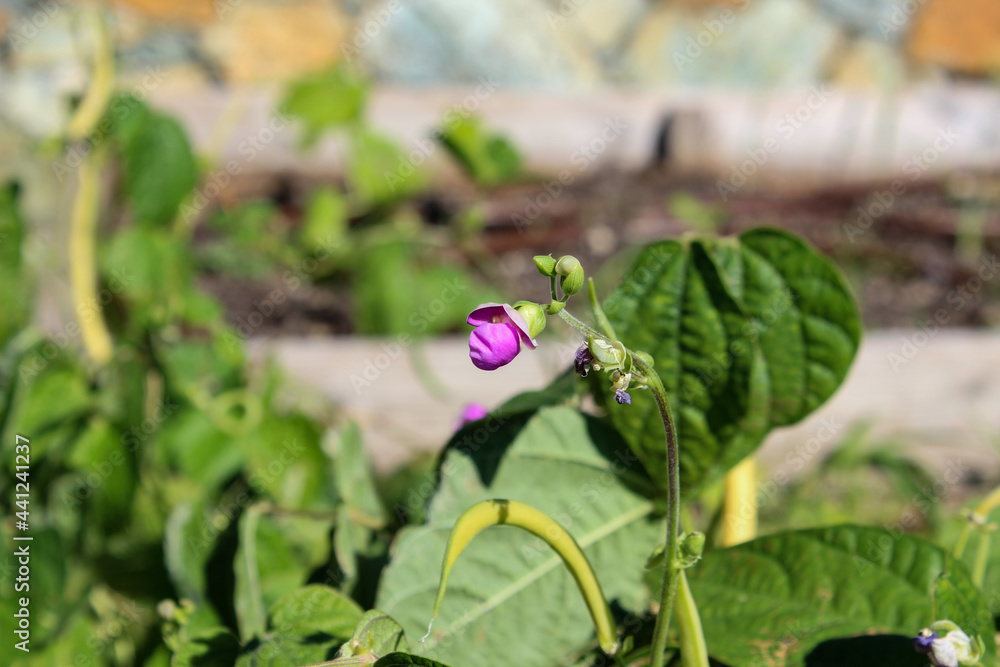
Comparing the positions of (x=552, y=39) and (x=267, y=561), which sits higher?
(x=552, y=39)

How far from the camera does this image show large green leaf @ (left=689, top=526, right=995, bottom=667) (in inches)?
13.7

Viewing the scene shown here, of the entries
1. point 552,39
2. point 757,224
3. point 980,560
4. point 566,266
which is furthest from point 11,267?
point 552,39

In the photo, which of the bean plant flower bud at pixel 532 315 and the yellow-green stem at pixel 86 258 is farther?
the yellow-green stem at pixel 86 258

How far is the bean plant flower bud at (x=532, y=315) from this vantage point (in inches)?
10.4

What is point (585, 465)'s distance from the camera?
0.41 meters

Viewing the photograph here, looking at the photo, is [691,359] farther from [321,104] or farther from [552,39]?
[552,39]

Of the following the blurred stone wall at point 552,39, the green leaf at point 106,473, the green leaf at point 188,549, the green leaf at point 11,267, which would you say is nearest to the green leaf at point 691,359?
the green leaf at point 188,549

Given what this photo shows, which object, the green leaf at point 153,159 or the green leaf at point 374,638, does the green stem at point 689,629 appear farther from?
the green leaf at point 153,159

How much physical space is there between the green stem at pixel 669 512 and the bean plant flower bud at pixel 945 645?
0.10 metres

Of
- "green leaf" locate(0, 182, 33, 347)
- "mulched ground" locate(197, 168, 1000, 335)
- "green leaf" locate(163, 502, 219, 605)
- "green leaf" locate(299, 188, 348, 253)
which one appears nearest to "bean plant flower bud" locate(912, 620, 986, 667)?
"green leaf" locate(163, 502, 219, 605)

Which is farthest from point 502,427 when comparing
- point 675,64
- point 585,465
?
point 675,64

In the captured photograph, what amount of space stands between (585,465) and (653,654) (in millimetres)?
111

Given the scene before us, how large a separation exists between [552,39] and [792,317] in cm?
291

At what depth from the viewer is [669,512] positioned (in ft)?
0.94
